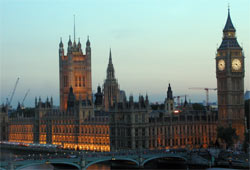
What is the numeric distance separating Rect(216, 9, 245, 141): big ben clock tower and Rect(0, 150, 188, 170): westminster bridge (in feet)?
57.4

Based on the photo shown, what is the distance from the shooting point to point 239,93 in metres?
129

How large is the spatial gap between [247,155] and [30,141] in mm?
73863

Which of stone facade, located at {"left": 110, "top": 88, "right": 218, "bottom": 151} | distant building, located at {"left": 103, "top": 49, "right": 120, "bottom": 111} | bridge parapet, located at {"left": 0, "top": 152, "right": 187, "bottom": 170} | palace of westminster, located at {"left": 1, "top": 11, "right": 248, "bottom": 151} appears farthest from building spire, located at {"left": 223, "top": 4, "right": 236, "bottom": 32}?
distant building, located at {"left": 103, "top": 49, "right": 120, "bottom": 111}

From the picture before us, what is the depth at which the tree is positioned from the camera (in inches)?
4754

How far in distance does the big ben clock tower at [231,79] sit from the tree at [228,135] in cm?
582

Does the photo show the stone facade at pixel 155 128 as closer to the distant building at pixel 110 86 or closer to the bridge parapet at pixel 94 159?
the bridge parapet at pixel 94 159

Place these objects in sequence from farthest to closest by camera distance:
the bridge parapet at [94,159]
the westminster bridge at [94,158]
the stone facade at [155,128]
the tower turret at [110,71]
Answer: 1. the tower turret at [110,71]
2. the stone facade at [155,128]
3. the westminster bridge at [94,158]
4. the bridge parapet at [94,159]

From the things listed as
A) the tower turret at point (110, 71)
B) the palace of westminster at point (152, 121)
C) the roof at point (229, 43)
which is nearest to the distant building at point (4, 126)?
the palace of westminster at point (152, 121)

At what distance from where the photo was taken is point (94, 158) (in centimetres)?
10406

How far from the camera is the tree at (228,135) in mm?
120750

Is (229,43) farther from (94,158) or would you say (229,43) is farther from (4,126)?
(4,126)

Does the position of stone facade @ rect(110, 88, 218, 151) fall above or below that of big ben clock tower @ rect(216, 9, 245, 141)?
below

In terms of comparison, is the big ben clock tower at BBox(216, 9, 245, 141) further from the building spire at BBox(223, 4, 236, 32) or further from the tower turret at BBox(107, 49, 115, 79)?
the tower turret at BBox(107, 49, 115, 79)

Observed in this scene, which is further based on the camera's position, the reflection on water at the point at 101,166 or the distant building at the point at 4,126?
the distant building at the point at 4,126
